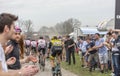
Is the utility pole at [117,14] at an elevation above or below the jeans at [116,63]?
above

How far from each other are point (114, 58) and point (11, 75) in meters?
10.3

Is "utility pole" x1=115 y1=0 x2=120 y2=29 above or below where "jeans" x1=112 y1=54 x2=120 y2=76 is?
above

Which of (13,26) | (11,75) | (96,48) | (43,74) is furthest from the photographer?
(43,74)

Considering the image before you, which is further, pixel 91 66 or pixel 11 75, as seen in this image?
pixel 91 66

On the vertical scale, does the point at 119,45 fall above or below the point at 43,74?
above

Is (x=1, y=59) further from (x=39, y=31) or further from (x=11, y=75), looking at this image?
(x=39, y=31)

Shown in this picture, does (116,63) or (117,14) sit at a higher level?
(117,14)

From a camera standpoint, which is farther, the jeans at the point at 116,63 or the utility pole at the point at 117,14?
the utility pole at the point at 117,14

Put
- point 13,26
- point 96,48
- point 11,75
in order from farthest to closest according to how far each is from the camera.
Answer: point 96,48 → point 13,26 → point 11,75

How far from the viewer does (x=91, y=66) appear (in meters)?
20.1

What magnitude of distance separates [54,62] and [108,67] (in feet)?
12.6

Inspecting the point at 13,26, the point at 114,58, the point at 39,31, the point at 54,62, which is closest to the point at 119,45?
the point at 114,58

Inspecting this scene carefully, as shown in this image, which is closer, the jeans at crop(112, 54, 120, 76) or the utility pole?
the jeans at crop(112, 54, 120, 76)

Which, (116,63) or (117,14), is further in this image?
(117,14)
